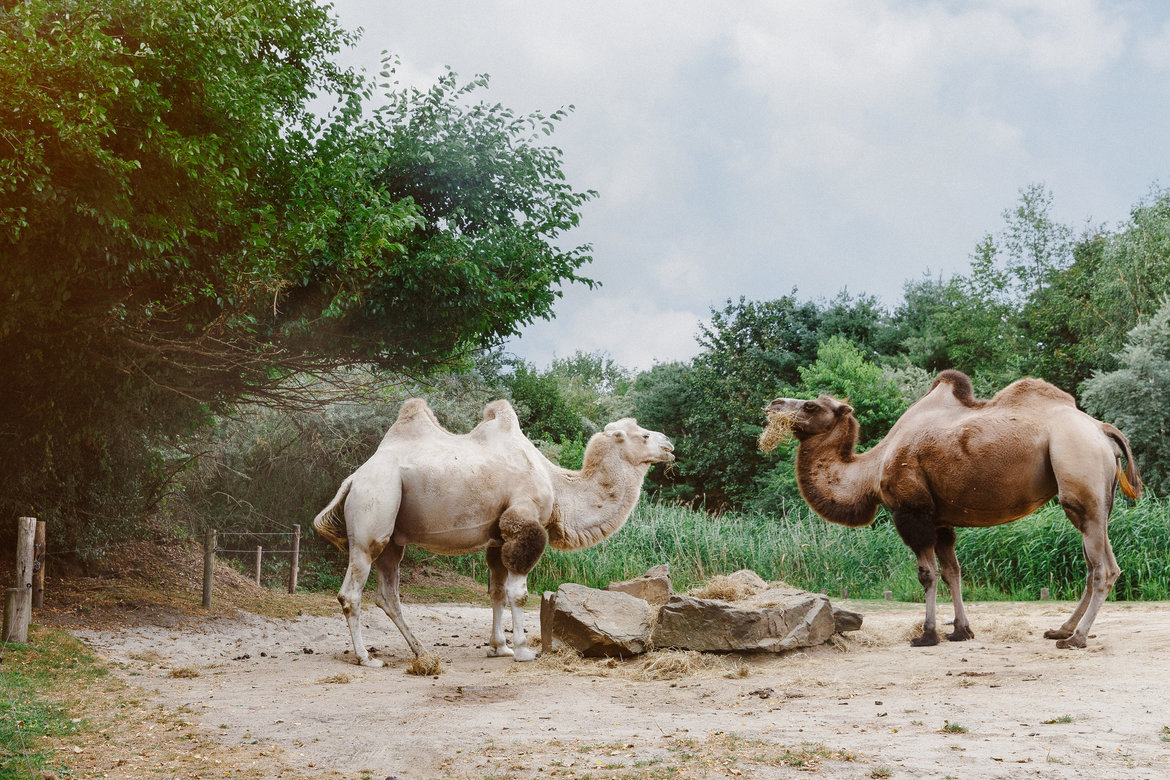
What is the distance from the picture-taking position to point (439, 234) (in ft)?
38.4

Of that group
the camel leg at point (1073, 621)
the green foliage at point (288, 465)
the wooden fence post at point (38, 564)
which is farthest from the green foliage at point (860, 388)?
the wooden fence post at point (38, 564)

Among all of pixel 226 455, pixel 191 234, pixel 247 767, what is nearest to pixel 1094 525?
pixel 247 767

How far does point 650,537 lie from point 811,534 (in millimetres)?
2877

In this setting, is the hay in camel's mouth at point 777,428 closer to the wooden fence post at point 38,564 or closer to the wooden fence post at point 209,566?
the wooden fence post at point 38,564

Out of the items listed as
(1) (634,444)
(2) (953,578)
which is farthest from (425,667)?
(2) (953,578)

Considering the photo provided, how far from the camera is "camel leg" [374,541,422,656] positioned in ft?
26.3

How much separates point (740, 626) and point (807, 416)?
86.2 inches

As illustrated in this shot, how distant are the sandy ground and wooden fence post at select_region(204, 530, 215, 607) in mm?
2707

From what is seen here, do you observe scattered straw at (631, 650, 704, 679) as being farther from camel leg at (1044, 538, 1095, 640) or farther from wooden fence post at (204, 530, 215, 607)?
wooden fence post at (204, 530, 215, 607)

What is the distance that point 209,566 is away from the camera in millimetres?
12211

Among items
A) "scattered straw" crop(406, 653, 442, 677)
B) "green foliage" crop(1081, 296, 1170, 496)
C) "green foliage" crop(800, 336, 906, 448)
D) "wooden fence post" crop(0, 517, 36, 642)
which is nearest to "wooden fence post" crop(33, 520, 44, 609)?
"wooden fence post" crop(0, 517, 36, 642)

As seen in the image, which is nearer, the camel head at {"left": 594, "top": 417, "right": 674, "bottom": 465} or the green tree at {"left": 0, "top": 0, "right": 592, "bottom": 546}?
the green tree at {"left": 0, "top": 0, "right": 592, "bottom": 546}

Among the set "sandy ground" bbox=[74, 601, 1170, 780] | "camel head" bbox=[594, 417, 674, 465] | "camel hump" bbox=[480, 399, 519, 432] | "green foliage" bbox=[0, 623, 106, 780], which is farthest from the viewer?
"camel head" bbox=[594, 417, 674, 465]

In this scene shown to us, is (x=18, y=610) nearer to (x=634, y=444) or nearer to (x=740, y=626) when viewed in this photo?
(x=634, y=444)
